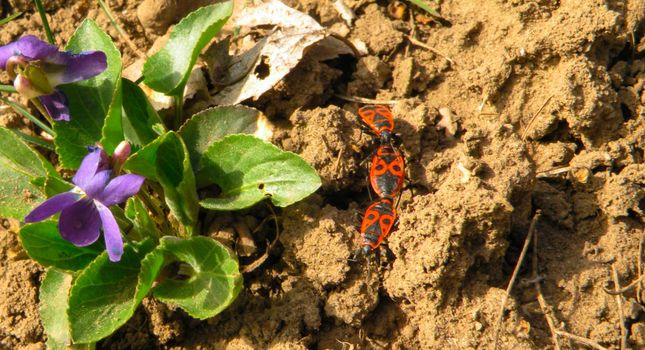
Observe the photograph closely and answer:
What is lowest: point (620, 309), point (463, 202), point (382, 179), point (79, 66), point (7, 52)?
point (620, 309)

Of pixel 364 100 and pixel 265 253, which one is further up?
pixel 364 100

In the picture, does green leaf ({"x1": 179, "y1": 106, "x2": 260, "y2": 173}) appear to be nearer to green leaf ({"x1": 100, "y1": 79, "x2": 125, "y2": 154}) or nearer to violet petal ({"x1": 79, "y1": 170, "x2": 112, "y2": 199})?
green leaf ({"x1": 100, "y1": 79, "x2": 125, "y2": 154})

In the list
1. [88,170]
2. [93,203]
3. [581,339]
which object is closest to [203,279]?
[93,203]

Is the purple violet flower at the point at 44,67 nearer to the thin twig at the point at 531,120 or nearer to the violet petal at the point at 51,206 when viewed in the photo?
the violet petal at the point at 51,206

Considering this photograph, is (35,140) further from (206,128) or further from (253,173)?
(253,173)

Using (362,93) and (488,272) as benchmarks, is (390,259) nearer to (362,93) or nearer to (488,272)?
(488,272)

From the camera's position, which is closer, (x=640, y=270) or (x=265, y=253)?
(x=640, y=270)

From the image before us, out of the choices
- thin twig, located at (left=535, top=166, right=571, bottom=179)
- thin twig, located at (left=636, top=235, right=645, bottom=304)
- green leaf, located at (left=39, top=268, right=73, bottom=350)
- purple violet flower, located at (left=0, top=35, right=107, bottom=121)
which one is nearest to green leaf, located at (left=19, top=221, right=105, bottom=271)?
green leaf, located at (left=39, top=268, right=73, bottom=350)
